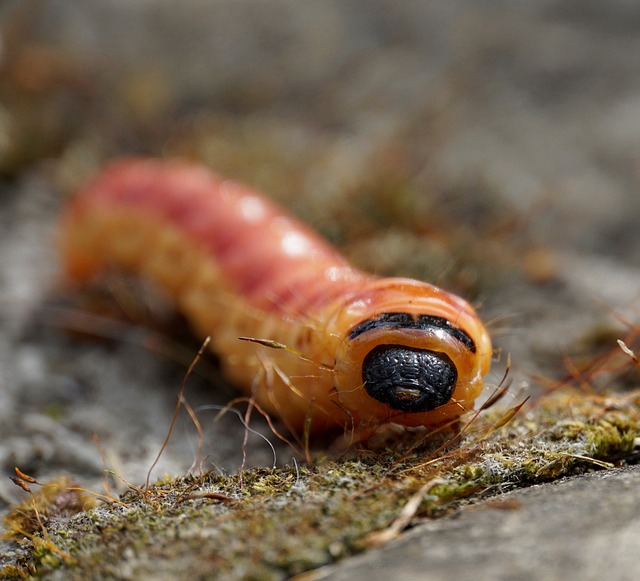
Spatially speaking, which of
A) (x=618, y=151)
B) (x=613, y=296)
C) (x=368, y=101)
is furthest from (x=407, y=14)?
(x=613, y=296)

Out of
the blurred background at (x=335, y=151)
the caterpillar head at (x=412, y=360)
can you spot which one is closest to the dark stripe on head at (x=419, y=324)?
the caterpillar head at (x=412, y=360)

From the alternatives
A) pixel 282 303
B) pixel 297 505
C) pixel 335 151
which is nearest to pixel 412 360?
pixel 297 505

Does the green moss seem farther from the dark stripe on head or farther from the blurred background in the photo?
the blurred background

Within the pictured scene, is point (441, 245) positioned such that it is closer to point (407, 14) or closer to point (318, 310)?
point (318, 310)

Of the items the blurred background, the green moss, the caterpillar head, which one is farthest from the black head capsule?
the blurred background

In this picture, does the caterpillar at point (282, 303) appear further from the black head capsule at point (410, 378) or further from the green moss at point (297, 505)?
the green moss at point (297, 505)

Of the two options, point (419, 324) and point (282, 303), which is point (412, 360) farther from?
point (282, 303)
